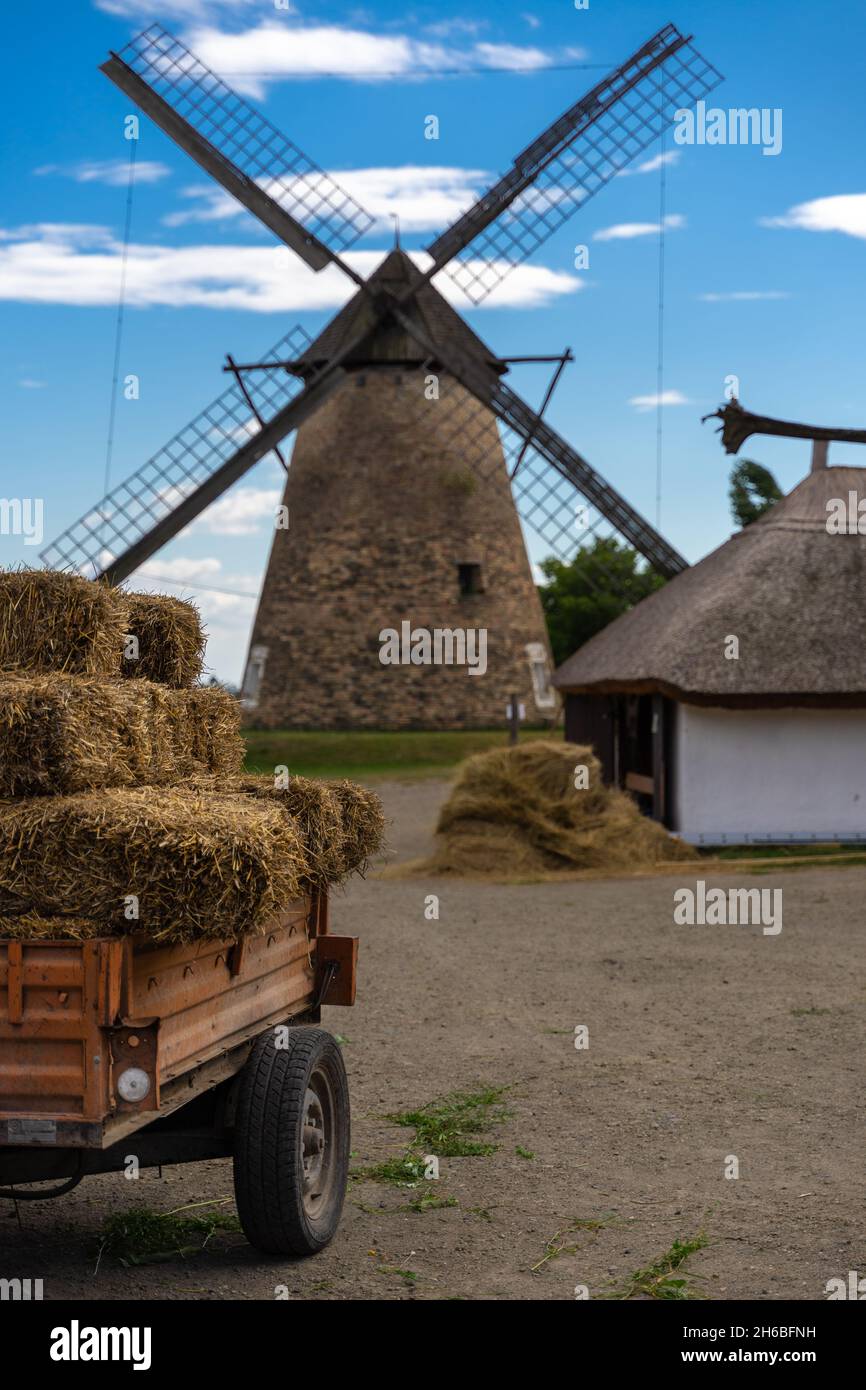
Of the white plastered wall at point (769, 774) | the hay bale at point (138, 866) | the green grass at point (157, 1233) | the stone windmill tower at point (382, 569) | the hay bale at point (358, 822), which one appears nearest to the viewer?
the hay bale at point (138, 866)

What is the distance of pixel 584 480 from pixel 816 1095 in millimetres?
18475

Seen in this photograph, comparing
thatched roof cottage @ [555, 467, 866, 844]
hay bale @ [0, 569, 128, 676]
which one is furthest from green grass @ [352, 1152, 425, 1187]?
thatched roof cottage @ [555, 467, 866, 844]

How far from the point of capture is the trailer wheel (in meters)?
5.15

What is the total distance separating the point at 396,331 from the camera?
28.9 meters

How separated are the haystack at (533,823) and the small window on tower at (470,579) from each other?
14.9 m

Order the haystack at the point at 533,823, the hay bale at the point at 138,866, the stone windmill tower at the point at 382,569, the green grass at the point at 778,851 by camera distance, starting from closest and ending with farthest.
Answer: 1. the hay bale at the point at 138,866
2. the haystack at the point at 533,823
3. the green grass at the point at 778,851
4. the stone windmill tower at the point at 382,569

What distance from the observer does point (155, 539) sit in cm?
2456

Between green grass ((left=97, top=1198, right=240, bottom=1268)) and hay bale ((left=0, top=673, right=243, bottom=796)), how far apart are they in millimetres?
1674

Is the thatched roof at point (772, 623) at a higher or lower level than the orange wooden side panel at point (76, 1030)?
higher

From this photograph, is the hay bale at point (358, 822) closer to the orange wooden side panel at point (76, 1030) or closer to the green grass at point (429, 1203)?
the green grass at point (429, 1203)

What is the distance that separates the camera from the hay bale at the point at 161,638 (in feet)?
21.7

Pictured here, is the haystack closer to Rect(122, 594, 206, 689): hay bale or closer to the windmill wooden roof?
A: Rect(122, 594, 206, 689): hay bale

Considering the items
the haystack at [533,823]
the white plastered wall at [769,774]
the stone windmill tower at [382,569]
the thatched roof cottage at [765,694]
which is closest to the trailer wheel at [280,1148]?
the haystack at [533,823]
